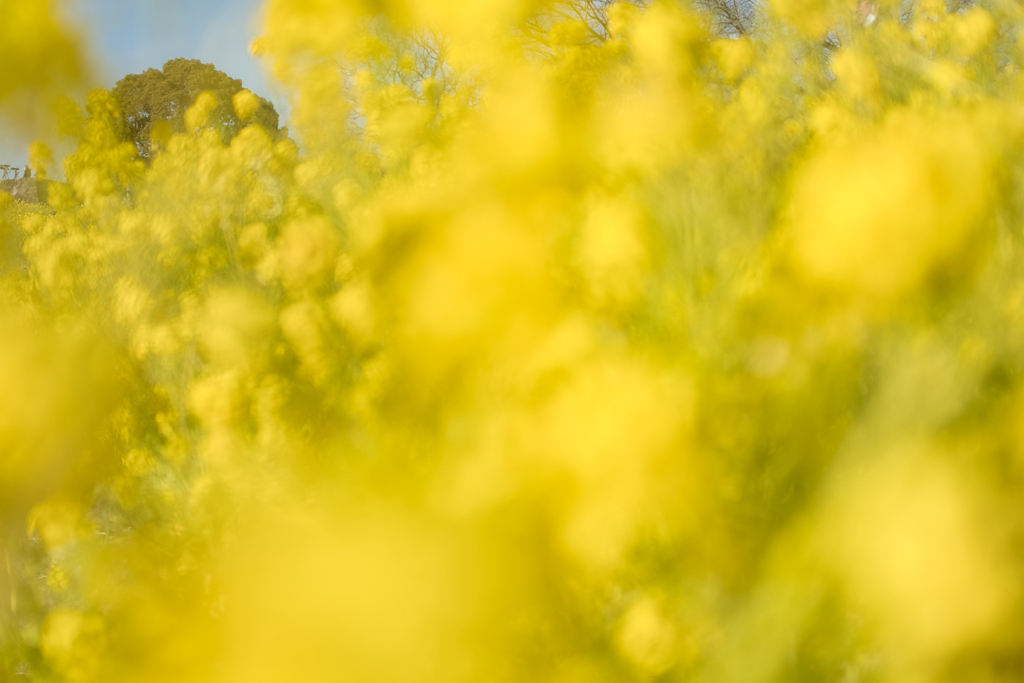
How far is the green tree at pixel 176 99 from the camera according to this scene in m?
0.34

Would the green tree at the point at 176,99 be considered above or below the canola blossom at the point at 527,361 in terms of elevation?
above

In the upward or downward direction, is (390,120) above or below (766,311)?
above

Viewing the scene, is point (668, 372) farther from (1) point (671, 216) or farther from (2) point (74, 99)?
(2) point (74, 99)

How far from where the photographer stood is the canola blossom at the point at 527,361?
0.25 m

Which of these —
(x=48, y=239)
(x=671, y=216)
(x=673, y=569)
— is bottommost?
(x=673, y=569)

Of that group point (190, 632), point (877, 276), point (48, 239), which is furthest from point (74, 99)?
point (877, 276)

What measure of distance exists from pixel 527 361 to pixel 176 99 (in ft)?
0.77

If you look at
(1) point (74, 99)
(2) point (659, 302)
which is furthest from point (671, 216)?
(1) point (74, 99)

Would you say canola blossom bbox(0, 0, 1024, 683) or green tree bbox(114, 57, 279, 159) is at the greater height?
green tree bbox(114, 57, 279, 159)

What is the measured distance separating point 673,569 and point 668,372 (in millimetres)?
76

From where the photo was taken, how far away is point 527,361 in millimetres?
248

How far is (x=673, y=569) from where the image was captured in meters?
0.28

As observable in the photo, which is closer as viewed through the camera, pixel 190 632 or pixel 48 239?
pixel 190 632

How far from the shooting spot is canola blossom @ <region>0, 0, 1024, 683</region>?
25 centimetres
